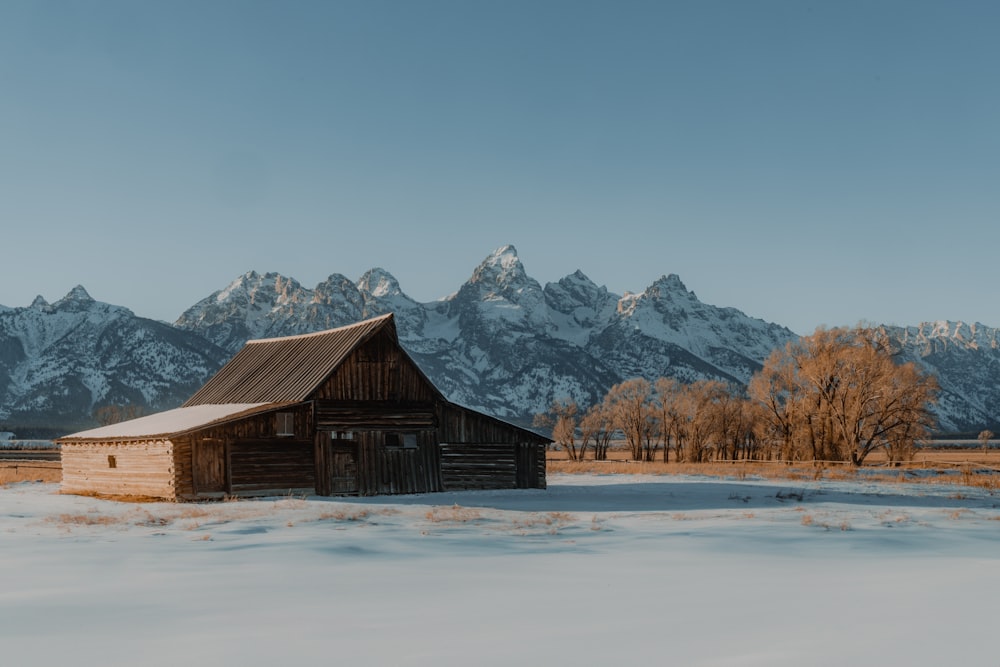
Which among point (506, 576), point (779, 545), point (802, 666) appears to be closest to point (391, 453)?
point (779, 545)

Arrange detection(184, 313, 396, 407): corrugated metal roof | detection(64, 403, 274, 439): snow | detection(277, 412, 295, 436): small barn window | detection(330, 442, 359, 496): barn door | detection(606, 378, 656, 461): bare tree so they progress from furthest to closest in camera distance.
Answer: detection(606, 378, 656, 461): bare tree, detection(184, 313, 396, 407): corrugated metal roof, detection(330, 442, 359, 496): barn door, detection(277, 412, 295, 436): small barn window, detection(64, 403, 274, 439): snow

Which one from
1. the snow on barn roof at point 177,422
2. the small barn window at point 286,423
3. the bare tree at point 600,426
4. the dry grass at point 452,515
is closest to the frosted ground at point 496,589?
the dry grass at point 452,515

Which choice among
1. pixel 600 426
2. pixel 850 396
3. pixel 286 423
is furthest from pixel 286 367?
pixel 600 426

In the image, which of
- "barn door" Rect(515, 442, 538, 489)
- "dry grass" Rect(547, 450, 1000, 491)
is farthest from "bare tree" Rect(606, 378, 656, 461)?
"barn door" Rect(515, 442, 538, 489)

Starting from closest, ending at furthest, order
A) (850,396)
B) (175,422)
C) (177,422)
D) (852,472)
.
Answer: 1. (177,422)
2. (175,422)
3. (852,472)
4. (850,396)

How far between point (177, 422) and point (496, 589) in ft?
81.4

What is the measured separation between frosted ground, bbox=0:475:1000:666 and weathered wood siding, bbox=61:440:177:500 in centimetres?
741

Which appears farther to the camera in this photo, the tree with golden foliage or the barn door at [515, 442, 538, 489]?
the tree with golden foliage

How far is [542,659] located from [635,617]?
2176mm

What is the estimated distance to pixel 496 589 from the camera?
1169cm

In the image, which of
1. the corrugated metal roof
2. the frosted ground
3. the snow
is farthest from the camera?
the corrugated metal roof

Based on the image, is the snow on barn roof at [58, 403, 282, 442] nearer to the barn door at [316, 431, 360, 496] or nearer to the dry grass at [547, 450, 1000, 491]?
the barn door at [316, 431, 360, 496]

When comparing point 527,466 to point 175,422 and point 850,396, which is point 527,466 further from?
point 850,396

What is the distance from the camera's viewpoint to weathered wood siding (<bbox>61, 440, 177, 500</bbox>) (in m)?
31.0
